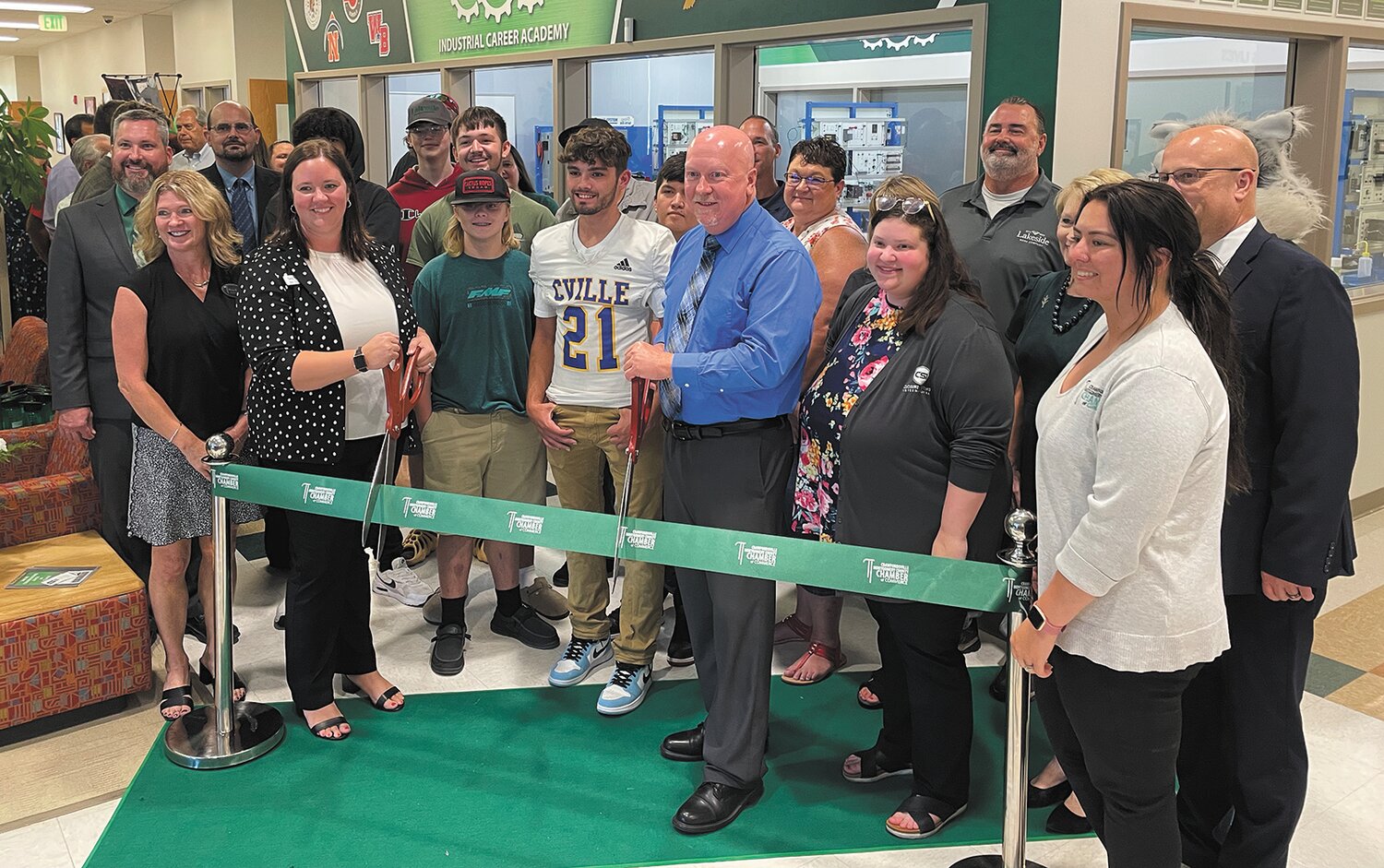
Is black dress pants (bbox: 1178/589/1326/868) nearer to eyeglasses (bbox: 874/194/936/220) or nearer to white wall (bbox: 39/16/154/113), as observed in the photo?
eyeglasses (bbox: 874/194/936/220)

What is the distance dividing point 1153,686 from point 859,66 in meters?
4.24

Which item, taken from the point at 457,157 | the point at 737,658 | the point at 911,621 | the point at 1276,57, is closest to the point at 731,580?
the point at 737,658

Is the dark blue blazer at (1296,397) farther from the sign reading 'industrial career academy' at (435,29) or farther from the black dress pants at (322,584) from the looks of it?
the sign reading 'industrial career academy' at (435,29)

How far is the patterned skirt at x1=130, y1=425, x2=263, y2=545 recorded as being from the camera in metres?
3.65

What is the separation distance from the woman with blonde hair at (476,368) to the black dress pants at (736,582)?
1.00m

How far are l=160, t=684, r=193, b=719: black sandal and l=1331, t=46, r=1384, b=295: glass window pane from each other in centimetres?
548

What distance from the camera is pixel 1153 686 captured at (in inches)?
82.9

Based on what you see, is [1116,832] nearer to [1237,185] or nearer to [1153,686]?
[1153,686]

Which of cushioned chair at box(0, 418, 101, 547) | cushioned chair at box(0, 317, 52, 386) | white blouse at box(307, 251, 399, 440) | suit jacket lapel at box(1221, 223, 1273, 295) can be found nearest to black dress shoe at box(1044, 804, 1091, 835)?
suit jacket lapel at box(1221, 223, 1273, 295)

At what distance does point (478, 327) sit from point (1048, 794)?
236 centimetres

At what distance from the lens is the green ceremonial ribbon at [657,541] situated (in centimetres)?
252

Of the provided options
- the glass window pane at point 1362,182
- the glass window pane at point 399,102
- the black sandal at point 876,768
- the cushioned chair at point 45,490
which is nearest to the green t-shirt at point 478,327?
the cushioned chair at point 45,490

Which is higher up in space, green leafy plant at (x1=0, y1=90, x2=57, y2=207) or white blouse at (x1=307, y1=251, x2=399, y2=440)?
green leafy plant at (x1=0, y1=90, x2=57, y2=207)

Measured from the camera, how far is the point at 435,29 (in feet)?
28.9
